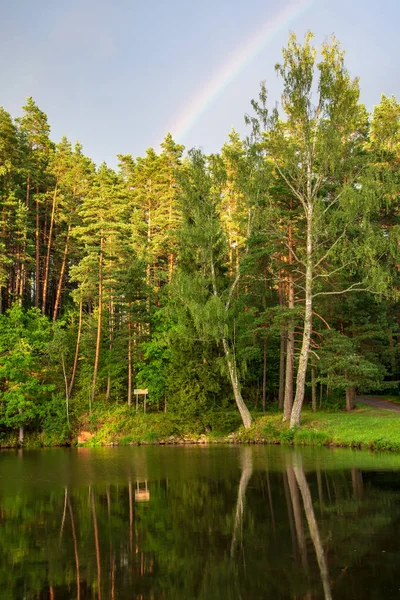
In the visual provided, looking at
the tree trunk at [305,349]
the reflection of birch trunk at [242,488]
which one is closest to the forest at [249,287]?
the tree trunk at [305,349]

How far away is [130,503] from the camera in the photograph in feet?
38.4

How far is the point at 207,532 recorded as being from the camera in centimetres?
879

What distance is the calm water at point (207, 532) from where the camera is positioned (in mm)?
6289

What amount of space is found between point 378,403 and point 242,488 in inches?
932

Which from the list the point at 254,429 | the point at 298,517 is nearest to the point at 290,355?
the point at 254,429

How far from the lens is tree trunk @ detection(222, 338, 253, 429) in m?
26.2

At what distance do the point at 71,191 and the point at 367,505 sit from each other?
40.0 meters

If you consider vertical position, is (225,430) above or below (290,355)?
below

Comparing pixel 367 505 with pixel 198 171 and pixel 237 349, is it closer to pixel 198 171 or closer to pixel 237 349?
pixel 237 349

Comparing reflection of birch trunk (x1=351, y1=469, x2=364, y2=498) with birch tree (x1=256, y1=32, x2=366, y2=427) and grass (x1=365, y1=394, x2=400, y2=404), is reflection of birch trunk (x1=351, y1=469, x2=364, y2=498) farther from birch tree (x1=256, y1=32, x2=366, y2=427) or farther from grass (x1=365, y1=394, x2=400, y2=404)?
grass (x1=365, y1=394, x2=400, y2=404)

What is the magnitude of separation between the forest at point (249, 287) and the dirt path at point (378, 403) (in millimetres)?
1660

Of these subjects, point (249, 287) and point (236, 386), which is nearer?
point (236, 386)

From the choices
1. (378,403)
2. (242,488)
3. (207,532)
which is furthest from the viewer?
(378,403)

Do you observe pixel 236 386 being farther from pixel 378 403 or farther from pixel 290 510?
pixel 290 510
